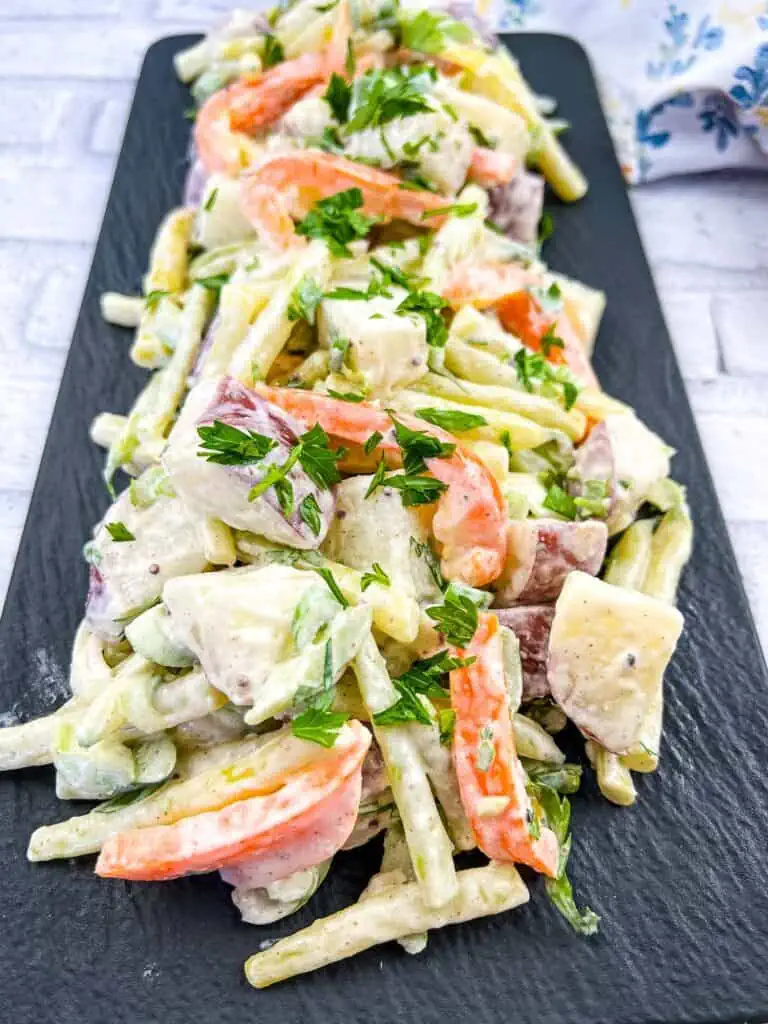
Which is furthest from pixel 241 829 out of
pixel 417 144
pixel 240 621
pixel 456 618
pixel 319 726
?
pixel 417 144

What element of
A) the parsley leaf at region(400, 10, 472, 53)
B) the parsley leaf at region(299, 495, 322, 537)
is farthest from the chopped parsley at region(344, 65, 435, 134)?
the parsley leaf at region(299, 495, 322, 537)

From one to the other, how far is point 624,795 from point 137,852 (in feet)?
3.45

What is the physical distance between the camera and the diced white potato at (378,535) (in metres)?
2.49

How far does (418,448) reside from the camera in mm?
2533

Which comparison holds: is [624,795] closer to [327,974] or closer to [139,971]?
[327,974]

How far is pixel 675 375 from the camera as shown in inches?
141

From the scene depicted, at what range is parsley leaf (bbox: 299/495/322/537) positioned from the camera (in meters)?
2.38

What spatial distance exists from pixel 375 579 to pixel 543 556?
0.44 metres

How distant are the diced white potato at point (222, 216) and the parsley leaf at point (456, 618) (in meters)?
1.55

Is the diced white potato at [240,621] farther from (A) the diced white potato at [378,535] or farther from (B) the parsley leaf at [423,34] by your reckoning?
(B) the parsley leaf at [423,34]

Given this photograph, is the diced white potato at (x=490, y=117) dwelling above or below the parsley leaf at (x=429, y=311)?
above

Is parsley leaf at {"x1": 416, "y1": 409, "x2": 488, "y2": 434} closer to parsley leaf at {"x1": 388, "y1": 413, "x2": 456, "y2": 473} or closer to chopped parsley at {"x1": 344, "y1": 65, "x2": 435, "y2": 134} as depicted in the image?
parsley leaf at {"x1": 388, "y1": 413, "x2": 456, "y2": 473}

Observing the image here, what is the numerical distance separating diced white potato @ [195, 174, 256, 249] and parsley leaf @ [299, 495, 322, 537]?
137cm

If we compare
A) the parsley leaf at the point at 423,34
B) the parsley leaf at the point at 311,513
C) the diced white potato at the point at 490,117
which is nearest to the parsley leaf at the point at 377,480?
the parsley leaf at the point at 311,513
